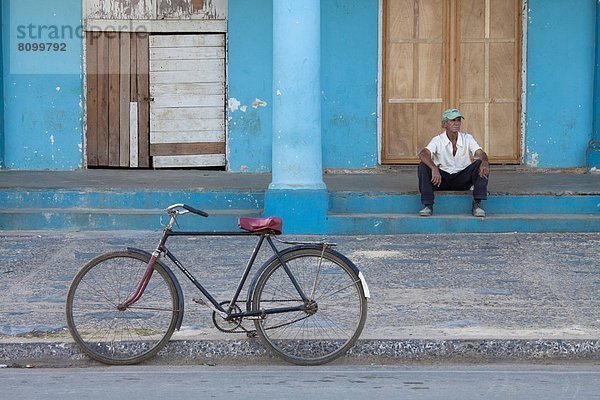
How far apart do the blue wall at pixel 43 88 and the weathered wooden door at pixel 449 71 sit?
377 centimetres

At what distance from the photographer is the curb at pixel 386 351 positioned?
7152 mm

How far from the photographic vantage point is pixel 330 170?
13.9 meters

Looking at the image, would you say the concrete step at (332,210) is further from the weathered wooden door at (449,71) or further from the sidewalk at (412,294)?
the weathered wooden door at (449,71)

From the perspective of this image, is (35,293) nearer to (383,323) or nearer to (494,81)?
(383,323)

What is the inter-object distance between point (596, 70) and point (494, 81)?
Answer: 1211 millimetres

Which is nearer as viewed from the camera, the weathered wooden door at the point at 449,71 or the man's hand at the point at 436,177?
the man's hand at the point at 436,177

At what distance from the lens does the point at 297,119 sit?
11.1 m

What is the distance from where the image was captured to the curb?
7152 millimetres

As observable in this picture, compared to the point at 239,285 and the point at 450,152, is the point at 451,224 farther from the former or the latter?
the point at 239,285

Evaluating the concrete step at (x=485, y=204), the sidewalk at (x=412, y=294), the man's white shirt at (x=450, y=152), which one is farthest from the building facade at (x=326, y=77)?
the sidewalk at (x=412, y=294)

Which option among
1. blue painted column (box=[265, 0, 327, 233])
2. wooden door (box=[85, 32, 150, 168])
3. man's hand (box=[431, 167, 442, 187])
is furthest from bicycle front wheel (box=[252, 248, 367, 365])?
wooden door (box=[85, 32, 150, 168])

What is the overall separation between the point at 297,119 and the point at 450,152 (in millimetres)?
1591

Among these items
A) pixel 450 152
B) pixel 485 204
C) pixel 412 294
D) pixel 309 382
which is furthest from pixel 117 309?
pixel 485 204

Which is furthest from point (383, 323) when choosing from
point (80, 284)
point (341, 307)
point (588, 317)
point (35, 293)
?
point (35, 293)
